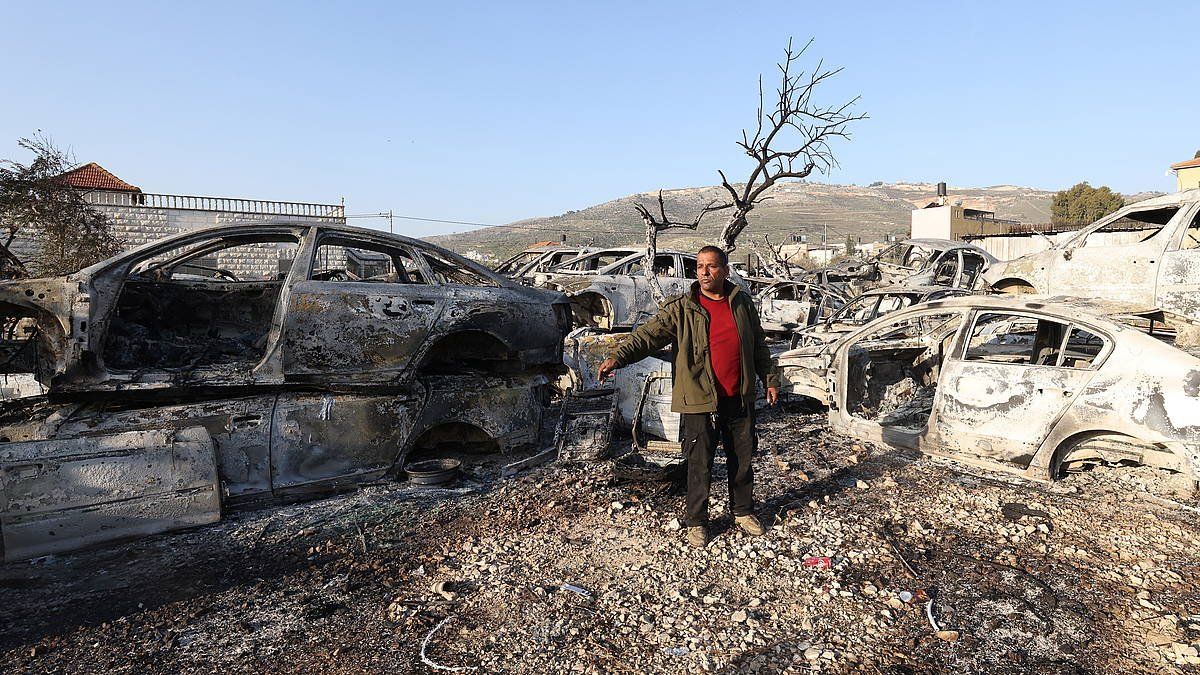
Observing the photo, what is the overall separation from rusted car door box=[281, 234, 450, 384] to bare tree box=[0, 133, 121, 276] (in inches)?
545

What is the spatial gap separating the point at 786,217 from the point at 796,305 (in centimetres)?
6956

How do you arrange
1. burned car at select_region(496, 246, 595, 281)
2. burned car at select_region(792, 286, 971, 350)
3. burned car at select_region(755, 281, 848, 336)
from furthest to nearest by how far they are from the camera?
burned car at select_region(755, 281, 848, 336) < burned car at select_region(496, 246, 595, 281) < burned car at select_region(792, 286, 971, 350)

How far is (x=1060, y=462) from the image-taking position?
445cm

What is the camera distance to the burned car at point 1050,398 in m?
3.96

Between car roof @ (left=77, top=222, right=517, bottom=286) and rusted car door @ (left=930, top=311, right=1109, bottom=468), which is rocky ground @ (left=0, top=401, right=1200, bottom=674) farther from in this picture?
car roof @ (left=77, top=222, right=517, bottom=286)

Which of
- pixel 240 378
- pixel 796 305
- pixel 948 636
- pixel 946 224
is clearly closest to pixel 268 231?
pixel 240 378

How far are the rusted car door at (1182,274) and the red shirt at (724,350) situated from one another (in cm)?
547

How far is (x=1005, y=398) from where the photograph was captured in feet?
15.0

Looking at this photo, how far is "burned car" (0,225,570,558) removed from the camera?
3676mm

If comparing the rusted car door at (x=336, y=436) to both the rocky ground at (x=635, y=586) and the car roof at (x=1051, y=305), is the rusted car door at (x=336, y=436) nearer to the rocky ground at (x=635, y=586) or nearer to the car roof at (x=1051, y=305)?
the rocky ground at (x=635, y=586)

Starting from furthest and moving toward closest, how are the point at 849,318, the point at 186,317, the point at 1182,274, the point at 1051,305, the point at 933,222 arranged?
1. the point at 933,222
2. the point at 849,318
3. the point at 1182,274
4. the point at 186,317
5. the point at 1051,305

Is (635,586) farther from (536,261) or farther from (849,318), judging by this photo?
(536,261)

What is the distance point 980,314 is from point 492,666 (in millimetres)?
4255

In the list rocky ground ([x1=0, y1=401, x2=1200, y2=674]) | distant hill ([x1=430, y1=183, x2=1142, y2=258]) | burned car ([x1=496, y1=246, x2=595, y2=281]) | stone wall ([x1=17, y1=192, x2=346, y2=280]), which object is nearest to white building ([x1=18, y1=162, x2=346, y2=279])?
stone wall ([x1=17, y1=192, x2=346, y2=280])
